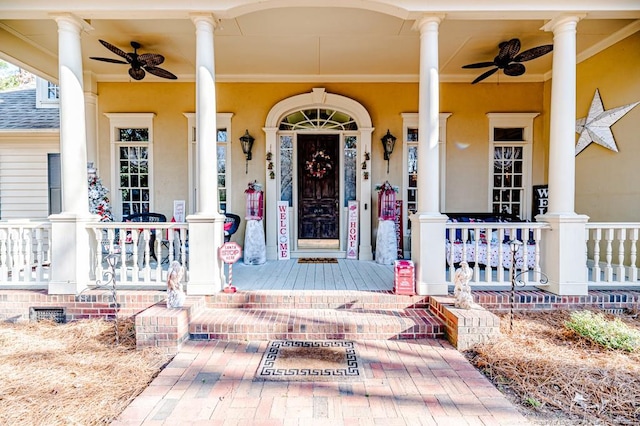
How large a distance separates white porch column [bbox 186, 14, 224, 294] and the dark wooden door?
258 centimetres

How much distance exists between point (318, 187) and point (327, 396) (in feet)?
14.0

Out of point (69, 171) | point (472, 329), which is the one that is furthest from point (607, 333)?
point (69, 171)

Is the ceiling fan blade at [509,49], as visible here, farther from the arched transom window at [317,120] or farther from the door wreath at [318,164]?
the door wreath at [318,164]

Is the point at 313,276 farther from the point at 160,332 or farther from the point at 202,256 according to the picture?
the point at 160,332

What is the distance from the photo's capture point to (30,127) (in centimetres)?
682

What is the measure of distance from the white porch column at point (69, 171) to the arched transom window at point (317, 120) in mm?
3075

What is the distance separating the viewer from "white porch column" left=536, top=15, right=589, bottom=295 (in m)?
3.75

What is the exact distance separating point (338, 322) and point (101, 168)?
5.15 m

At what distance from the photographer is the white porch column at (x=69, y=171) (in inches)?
147

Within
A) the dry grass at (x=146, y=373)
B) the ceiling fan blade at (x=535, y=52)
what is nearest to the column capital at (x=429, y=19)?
the ceiling fan blade at (x=535, y=52)

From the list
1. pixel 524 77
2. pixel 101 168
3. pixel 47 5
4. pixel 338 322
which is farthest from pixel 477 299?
pixel 101 168

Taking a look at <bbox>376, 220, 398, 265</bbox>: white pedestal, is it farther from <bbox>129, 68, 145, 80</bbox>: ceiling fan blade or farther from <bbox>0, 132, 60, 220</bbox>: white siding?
<bbox>0, 132, 60, 220</bbox>: white siding

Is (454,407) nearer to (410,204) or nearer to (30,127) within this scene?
(410,204)

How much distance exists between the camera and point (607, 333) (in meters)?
2.98
